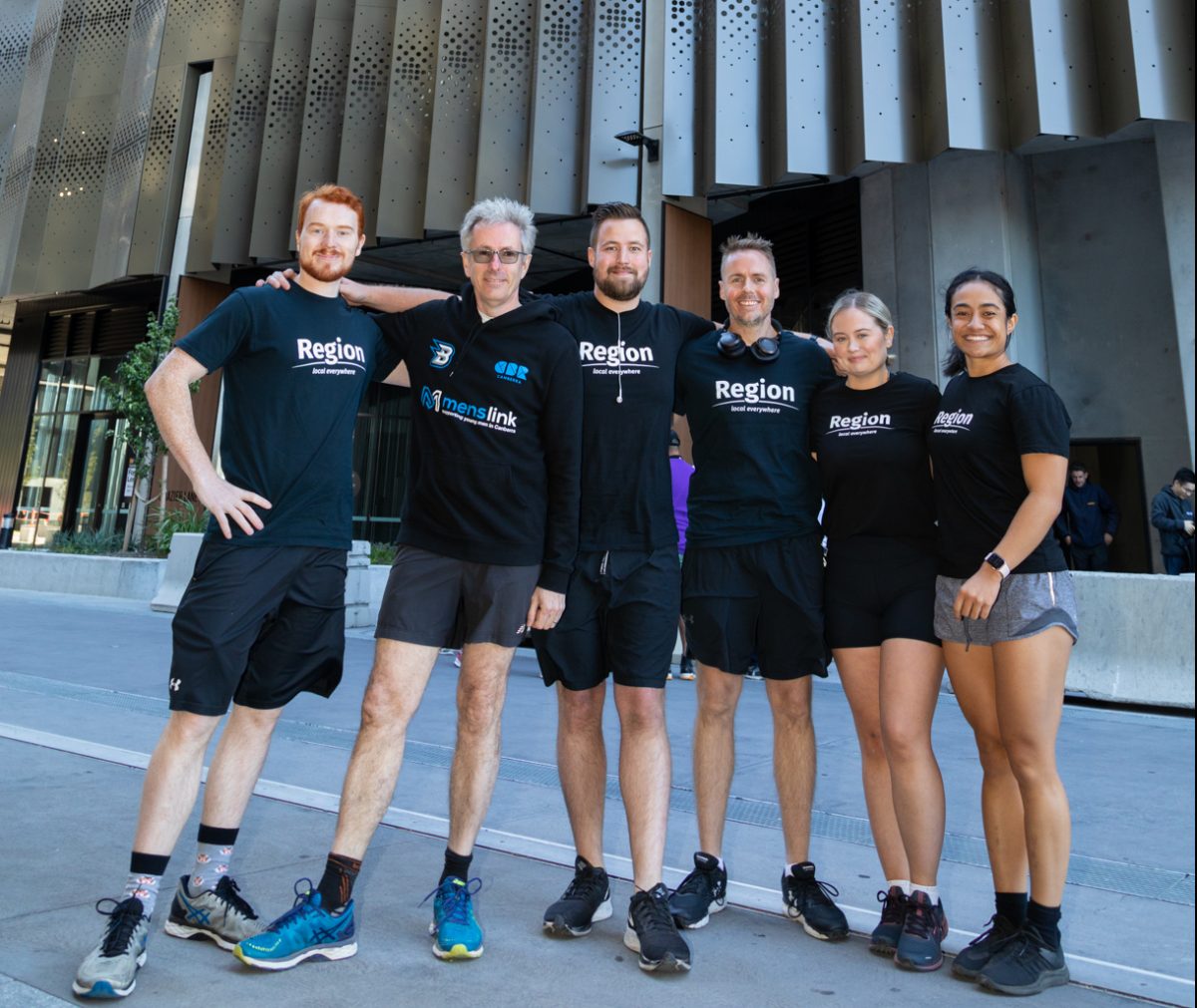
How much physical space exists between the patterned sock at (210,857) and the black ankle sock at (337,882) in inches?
14.1

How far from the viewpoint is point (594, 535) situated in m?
3.14

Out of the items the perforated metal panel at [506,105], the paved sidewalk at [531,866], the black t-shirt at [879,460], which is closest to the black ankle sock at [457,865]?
the paved sidewalk at [531,866]

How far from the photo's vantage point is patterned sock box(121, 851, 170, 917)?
2570 mm

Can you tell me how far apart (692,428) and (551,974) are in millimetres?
1847

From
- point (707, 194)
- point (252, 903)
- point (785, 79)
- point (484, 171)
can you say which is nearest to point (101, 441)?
point (484, 171)

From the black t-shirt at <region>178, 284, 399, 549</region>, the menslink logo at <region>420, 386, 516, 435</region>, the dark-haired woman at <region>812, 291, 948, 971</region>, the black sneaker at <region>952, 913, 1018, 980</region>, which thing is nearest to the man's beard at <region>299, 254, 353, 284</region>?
the black t-shirt at <region>178, 284, 399, 549</region>

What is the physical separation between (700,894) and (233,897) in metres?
1.45

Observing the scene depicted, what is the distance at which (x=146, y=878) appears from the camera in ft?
8.55

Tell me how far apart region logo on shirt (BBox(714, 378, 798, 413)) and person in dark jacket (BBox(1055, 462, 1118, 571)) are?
10278 millimetres

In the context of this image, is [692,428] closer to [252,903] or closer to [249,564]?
[249,564]

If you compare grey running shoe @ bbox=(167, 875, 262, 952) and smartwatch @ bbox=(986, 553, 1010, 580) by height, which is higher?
smartwatch @ bbox=(986, 553, 1010, 580)

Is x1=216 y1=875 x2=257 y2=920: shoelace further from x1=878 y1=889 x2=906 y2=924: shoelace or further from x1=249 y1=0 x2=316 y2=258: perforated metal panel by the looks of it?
x1=249 y1=0 x2=316 y2=258: perforated metal panel

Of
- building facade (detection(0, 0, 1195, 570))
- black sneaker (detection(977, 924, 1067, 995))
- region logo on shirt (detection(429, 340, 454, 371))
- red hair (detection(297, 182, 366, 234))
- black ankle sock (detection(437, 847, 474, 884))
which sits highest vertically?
building facade (detection(0, 0, 1195, 570))

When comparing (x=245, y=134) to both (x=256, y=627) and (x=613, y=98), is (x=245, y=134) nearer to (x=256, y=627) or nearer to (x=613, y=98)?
(x=613, y=98)
